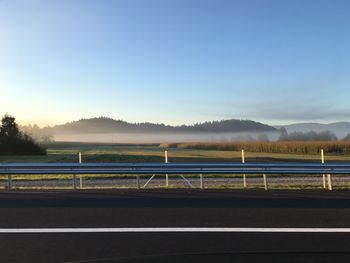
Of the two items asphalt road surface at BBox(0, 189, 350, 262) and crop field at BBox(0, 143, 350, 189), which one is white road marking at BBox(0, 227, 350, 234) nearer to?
asphalt road surface at BBox(0, 189, 350, 262)

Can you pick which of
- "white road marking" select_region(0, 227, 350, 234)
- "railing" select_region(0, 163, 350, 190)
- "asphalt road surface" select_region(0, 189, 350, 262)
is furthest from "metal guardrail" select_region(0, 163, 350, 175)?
"white road marking" select_region(0, 227, 350, 234)

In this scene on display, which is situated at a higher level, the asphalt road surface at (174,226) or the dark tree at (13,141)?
the dark tree at (13,141)

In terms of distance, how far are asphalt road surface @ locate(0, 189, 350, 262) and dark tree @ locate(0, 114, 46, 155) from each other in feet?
159

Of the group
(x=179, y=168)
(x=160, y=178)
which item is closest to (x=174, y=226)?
(x=179, y=168)

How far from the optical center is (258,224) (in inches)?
333

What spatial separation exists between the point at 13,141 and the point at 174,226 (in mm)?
54116

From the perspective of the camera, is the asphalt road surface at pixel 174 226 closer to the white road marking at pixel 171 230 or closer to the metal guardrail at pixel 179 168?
the white road marking at pixel 171 230

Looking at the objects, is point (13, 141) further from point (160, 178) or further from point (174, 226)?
point (174, 226)

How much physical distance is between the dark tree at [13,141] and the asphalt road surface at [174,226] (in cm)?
4842

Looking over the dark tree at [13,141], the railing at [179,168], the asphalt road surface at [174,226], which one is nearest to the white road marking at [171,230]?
the asphalt road surface at [174,226]

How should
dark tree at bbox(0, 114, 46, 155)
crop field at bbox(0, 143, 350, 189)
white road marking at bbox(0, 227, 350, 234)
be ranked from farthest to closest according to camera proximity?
dark tree at bbox(0, 114, 46, 155) → crop field at bbox(0, 143, 350, 189) → white road marking at bbox(0, 227, 350, 234)

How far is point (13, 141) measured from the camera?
59250mm

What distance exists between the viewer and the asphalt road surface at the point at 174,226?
625cm

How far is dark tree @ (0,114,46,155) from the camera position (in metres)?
58.9
